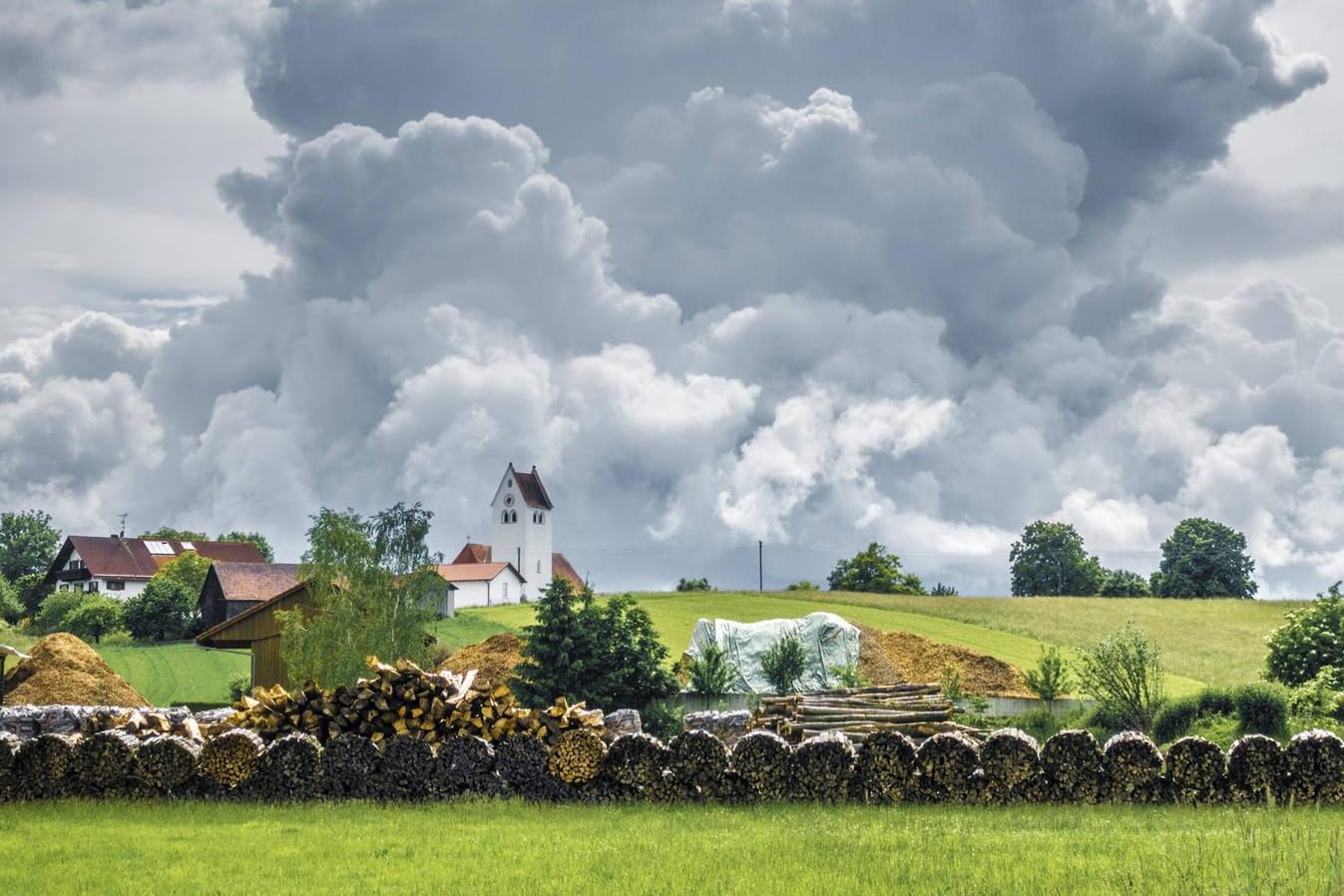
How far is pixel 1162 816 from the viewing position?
58.5ft

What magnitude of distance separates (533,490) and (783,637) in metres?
82.0

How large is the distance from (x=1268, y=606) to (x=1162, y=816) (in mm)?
76754

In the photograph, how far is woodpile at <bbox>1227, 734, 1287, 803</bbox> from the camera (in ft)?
63.8

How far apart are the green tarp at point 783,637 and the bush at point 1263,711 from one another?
48.6ft

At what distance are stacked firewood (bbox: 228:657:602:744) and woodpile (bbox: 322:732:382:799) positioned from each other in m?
0.37

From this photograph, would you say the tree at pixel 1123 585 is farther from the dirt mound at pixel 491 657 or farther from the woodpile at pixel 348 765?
the woodpile at pixel 348 765

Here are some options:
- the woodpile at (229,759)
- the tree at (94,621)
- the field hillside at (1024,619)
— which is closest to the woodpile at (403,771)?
the woodpile at (229,759)

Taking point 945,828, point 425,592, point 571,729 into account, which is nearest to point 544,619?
point 425,592

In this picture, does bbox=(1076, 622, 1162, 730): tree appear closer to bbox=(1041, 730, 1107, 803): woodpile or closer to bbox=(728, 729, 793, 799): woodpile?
bbox=(1041, 730, 1107, 803): woodpile

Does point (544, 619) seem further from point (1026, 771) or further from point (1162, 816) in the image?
point (1162, 816)

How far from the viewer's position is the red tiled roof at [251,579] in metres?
77.8

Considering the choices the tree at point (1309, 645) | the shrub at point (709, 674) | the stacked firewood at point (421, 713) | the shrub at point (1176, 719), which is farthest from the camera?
the shrub at point (709, 674)

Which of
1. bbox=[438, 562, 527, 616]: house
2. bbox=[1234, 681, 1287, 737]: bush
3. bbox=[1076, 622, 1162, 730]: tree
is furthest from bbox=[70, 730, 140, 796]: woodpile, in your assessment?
bbox=[438, 562, 527, 616]: house

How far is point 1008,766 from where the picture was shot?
19.5 metres
